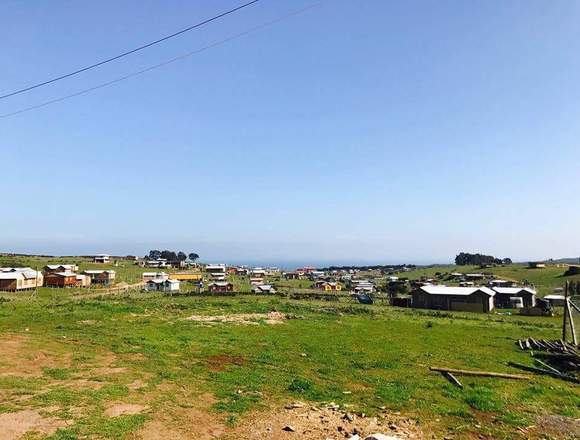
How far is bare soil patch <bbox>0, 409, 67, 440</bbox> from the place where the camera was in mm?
10656

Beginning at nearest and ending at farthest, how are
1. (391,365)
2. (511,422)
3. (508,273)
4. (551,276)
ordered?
(511,422) < (391,365) < (551,276) < (508,273)

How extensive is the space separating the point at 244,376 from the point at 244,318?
2205 centimetres

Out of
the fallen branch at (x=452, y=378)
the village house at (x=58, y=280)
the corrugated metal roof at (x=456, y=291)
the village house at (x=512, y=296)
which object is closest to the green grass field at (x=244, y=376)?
the fallen branch at (x=452, y=378)

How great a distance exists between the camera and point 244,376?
17781 mm

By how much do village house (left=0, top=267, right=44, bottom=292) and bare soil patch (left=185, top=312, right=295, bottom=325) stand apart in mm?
54990

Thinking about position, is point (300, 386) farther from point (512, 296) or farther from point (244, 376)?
point (512, 296)

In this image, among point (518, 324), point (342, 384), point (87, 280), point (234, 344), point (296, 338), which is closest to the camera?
point (342, 384)

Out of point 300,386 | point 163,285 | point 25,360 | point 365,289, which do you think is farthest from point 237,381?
point 365,289

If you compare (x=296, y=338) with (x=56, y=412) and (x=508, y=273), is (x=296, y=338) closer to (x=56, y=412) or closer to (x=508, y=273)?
(x=56, y=412)

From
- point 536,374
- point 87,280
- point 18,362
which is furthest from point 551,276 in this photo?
point 18,362

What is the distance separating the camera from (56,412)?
12109mm

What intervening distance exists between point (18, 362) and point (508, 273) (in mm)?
150454

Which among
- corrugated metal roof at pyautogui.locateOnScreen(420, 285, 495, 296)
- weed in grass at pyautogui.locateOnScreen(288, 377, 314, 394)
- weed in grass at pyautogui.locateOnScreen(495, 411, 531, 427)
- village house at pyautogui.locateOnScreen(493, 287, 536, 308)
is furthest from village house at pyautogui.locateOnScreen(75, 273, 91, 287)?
weed in grass at pyautogui.locateOnScreen(495, 411, 531, 427)

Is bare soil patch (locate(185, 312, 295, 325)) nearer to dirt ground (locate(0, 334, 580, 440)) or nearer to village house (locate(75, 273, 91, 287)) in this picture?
dirt ground (locate(0, 334, 580, 440))
